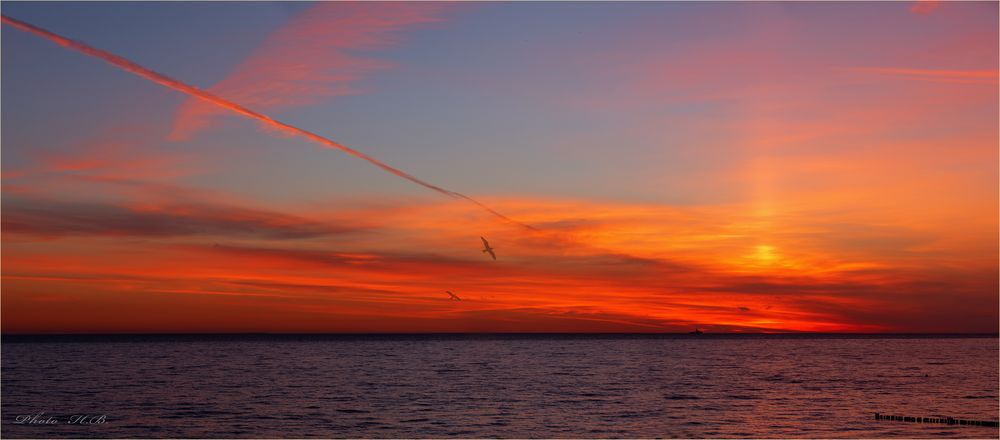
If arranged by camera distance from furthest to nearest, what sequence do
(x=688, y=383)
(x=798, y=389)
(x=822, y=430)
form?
1. (x=688, y=383)
2. (x=798, y=389)
3. (x=822, y=430)

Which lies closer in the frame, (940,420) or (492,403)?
(940,420)

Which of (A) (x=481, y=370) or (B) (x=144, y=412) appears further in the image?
(A) (x=481, y=370)

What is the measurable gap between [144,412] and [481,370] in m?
63.4

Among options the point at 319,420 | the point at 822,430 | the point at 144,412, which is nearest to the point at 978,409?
the point at 822,430

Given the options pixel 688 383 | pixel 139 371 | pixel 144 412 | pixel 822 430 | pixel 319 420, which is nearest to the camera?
pixel 822 430

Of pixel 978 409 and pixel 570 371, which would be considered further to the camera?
pixel 570 371

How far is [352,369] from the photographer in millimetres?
129625

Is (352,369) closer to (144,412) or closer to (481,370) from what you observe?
(481,370)

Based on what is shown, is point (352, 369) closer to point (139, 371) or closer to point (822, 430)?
point (139, 371)

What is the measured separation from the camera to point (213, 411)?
69.9 metres

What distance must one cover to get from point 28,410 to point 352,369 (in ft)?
204

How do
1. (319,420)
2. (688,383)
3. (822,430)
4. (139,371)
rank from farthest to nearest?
(139,371) < (688,383) < (319,420) < (822,430)

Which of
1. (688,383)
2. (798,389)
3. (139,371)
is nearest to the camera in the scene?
(798,389)

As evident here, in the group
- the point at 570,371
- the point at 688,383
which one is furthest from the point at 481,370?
the point at 688,383
